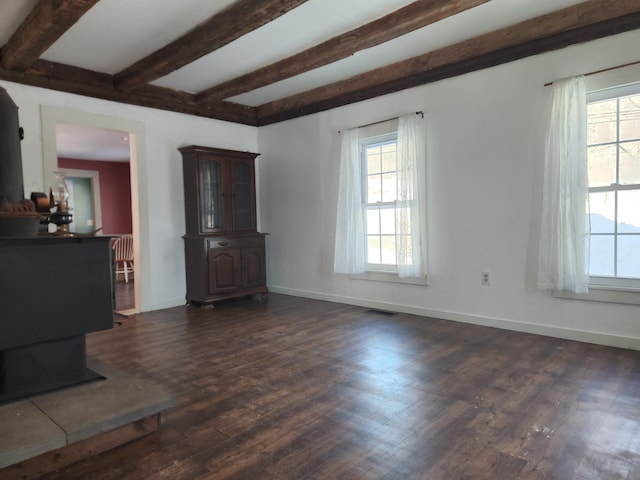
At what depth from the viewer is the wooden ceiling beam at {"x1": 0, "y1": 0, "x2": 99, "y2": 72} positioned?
264 centimetres

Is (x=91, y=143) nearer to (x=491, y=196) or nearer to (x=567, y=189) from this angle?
(x=491, y=196)

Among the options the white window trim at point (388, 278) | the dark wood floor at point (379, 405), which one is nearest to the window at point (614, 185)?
the dark wood floor at point (379, 405)

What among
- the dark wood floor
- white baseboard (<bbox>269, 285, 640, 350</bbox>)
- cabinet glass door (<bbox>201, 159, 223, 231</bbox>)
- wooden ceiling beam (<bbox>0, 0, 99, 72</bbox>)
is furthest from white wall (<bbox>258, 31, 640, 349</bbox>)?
wooden ceiling beam (<bbox>0, 0, 99, 72</bbox>)

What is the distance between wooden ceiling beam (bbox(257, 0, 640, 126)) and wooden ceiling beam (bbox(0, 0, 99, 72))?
2.76 meters

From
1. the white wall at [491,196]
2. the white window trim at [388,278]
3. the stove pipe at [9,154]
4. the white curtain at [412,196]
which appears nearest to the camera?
the stove pipe at [9,154]

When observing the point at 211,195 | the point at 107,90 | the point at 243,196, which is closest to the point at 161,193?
the point at 211,195

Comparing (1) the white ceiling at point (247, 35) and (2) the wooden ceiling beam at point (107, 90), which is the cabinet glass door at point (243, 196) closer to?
(2) the wooden ceiling beam at point (107, 90)

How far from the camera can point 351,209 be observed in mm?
4727

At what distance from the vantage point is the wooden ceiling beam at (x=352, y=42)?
290 centimetres

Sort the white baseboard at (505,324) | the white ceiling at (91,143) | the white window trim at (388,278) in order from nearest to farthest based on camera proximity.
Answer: the white baseboard at (505,324) < the white window trim at (388,278) < the white ceiling at (91,143)

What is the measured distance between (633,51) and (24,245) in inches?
163

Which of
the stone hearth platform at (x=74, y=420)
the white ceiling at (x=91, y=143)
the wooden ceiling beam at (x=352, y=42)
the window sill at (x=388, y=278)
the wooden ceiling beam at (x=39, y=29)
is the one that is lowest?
the stone hearth platform at (x=74, y=420)

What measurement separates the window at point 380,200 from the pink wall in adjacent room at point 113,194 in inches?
250

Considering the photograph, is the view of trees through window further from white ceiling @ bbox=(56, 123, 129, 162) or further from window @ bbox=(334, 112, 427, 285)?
white ceiling @ bbox=(56, 123, 129, 162)
